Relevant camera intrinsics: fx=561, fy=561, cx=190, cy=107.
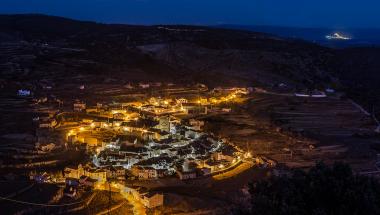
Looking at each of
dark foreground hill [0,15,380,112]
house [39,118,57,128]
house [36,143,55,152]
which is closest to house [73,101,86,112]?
house [39,118,57,128]

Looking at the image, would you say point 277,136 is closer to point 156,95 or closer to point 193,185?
point 193,185

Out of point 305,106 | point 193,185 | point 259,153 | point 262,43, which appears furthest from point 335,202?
point 262,43

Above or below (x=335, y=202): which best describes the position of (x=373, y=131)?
below

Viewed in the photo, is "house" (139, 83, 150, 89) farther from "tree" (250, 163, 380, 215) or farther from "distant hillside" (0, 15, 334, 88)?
"tree" (250, 163, 380, 215)

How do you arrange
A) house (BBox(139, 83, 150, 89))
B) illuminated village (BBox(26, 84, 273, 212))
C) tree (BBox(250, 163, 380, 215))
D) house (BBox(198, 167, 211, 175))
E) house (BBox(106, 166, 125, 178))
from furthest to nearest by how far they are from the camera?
house (BBox(139, 83, 150, 89)) → house (BBox(198, 167, 211, 175)) → house (BBox(106, 166, 125, 178)) → illuminated village (BBox(26, 84, 273, 212)) → tree (BBox(250, 163, 380, 215))

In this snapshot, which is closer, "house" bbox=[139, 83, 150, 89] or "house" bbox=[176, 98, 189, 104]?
"house" bbox=[176, 98, 189, 104]

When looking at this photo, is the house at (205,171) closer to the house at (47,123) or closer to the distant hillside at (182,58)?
the house at (47,123)

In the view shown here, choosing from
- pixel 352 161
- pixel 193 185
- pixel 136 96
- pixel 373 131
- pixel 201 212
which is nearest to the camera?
pixel 201 212

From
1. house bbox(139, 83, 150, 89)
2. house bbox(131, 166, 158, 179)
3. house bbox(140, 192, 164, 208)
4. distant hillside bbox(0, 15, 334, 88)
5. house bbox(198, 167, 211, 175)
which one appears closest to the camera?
house bbox(140, 192, 164, 208)
